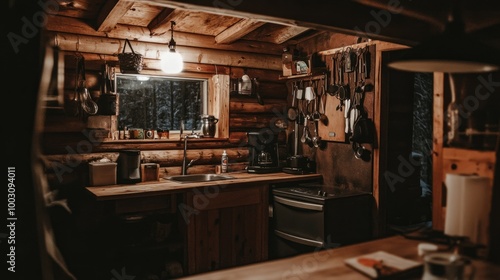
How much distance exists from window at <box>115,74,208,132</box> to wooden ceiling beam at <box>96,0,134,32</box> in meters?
0.53

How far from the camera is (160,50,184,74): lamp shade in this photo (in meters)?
4.04

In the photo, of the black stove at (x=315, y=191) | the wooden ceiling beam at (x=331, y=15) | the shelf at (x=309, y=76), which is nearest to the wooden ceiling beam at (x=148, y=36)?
the shelf at (x=309, y=76)

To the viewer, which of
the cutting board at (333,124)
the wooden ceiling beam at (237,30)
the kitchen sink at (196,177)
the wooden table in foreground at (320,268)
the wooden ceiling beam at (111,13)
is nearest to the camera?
the wooden table in foreground at (320,268)

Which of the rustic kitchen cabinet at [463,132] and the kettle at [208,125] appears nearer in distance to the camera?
the rustic kitchen cabinet at [463,132]

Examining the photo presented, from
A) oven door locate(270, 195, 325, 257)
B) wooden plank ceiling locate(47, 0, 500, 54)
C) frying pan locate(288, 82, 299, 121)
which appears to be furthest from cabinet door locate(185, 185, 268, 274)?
wooden plank ceiling locate(47, 0, 500, 54)

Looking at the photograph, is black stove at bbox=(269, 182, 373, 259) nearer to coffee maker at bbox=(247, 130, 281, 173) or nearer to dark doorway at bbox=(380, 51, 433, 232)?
dark doorway at bbox=(380, 51, 433, 232)

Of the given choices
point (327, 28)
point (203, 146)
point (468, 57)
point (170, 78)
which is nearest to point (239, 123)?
point (203, 146)

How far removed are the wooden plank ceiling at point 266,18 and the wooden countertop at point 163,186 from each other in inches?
60.0

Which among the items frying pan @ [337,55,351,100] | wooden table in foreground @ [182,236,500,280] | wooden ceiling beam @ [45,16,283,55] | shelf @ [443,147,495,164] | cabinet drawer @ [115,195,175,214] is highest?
wooden ceiling beam @ [45,16,283,55]

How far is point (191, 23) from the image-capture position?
4.16 meters

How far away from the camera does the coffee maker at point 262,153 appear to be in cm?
467

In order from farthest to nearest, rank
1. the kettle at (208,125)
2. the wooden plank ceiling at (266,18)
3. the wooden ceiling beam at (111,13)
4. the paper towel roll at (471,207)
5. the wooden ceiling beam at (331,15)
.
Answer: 1. the kettle at (208,125)
2. the wooden ceiling beam at (111,13)
3. the wooden plank ceiling at (266,18)
4. the wooden ceiling beam at (331,15)
5. the paper towel roll at (471,207)

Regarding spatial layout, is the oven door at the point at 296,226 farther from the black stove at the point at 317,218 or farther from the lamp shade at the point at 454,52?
Result: the lamp shade at the point at 454,52

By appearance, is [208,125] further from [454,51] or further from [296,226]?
[454,51]
